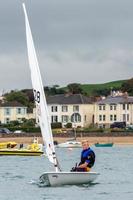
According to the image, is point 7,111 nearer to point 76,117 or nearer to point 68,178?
point 76,117

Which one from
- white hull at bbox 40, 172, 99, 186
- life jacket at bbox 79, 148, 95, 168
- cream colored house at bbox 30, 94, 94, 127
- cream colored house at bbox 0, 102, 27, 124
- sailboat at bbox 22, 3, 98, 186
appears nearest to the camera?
white hull at bbox 40, 172, 99, 186

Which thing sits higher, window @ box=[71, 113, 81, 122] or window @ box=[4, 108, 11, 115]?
window @ box=[4, 108, 11, 115]

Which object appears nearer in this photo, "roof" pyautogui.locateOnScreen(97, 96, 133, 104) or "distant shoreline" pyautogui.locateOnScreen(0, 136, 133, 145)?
"distant shoreline" pyautogui.locateOnScreen(0, 136, 133, 145)

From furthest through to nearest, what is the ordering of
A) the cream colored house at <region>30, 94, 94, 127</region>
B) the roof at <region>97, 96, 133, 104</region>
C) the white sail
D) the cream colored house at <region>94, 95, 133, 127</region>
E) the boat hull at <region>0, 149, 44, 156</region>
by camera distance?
the cream colored house at <region>30, 94, 94, 127</region> → the roof at <region>97, 96, 133, 104</region> → the cream colored house at <region>94, 95, 133, 127</region> → the boat hull at <region>0, 149, 44, 156</region> → the white sail

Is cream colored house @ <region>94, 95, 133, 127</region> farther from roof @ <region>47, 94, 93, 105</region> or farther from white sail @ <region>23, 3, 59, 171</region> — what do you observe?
white sail @ <region>23, 3, 59, 171</region>

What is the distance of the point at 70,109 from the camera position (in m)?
174

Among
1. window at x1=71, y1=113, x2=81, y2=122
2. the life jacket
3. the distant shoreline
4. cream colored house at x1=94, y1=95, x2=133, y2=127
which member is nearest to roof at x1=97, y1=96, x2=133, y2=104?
cream colored house at x1=94, y1=95, x2=133, y2=127

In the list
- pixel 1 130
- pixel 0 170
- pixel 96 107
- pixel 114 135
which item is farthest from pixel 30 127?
pixel 0 170

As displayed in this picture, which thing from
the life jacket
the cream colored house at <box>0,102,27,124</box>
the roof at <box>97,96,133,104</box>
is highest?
the roof at <box>97,96,133,104</box>

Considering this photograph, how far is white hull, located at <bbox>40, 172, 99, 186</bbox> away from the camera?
37281 mm

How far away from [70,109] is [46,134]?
13576 cm

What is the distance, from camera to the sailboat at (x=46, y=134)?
37388 mm

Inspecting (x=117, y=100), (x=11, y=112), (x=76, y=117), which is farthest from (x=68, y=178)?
(x=11, y=112)

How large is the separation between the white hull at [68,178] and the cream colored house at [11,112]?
141 metres
